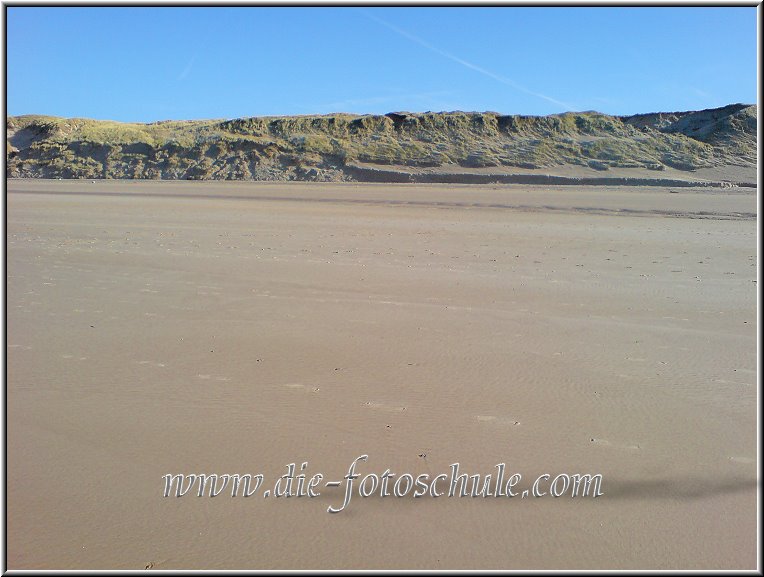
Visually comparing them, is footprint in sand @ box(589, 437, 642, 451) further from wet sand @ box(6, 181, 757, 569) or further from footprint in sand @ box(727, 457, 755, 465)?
footprint in sand @ box(727, 457, 755, 465)

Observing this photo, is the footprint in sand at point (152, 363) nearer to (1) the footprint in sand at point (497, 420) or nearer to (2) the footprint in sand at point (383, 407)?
(2) the footprint in sand at point (383, 407)

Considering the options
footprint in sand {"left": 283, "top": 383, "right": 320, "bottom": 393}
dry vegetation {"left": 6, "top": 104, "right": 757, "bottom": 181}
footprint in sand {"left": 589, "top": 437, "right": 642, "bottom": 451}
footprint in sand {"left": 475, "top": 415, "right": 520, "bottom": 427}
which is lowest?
footprint in sand {"left": 589, "top": 437, "right": 642, "bottom": 451}

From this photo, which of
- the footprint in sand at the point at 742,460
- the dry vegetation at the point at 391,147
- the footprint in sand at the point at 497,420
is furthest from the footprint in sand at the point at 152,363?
the dry vegetation at the point at 391,147

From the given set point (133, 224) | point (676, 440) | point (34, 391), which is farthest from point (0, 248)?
point (133, 224)

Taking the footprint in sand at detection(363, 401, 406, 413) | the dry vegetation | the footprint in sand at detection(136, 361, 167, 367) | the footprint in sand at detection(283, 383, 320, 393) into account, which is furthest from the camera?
the dry vegetation

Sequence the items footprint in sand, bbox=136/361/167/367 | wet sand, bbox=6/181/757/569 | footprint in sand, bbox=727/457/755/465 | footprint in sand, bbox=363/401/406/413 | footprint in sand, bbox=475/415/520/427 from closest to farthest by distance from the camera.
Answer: wet sand, bbox=6/181/757/569
footprint in sand, bbox=727/457/755/465
footprint in sand, bbox=475/415/520/427
footprint in sand, bbox=363/401/406/413
footprint in sand, bbox=136/361/167/367

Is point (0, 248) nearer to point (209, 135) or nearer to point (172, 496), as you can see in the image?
point (172, 496)

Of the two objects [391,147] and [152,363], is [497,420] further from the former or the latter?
[391,147]

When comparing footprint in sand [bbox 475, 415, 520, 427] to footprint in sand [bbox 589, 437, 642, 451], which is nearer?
footprint in sand [bbox 589, 437, 642, 451]

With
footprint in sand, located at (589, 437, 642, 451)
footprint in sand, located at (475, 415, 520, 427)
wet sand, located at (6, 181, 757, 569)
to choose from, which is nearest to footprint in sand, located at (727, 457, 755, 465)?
wet sand, located at (6, 181, 757, 569)

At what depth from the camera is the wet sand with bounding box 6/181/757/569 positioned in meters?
2.71

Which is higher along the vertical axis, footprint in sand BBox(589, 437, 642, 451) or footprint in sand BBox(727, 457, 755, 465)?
footprint in sand BBox(589, 437, 642, 451)

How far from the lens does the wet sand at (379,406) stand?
8.90ft

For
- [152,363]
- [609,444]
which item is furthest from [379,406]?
[152,363]
